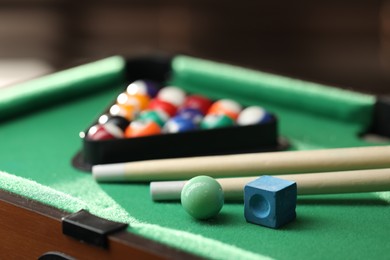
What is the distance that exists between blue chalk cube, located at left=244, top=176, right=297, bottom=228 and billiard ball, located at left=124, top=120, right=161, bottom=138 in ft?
1.65

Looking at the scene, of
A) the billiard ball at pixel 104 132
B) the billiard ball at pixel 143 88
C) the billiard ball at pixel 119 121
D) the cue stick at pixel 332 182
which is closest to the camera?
the cue stick at pixel 332 182

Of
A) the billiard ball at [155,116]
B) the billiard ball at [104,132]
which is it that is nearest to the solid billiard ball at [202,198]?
the billiard ball at [104,132]

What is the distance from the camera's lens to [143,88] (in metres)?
2.62

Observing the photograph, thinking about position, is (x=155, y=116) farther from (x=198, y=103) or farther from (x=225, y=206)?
(x=225, y=206)

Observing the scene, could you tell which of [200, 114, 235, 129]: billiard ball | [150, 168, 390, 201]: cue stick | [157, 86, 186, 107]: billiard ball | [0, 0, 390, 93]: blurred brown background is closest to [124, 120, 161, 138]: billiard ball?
[200, 114, 235, 129]: billiard ball

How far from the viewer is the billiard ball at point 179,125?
7.34 feet

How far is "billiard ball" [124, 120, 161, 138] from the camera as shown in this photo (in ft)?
7.24

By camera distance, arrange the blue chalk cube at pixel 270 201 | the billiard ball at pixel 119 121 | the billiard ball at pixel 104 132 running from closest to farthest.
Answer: the blue chalk cube at pixel 270 201 < the billiard ball at pixel 104 132 < the billiard ball at pixel 119 121

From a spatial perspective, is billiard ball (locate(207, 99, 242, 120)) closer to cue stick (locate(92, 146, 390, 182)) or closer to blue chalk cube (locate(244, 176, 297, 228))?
cue stick (locate(92, 146, 390, 182))

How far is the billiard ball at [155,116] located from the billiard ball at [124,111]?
20 millimetres

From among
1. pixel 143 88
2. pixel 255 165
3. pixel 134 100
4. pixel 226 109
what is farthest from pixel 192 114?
pixel 255 165

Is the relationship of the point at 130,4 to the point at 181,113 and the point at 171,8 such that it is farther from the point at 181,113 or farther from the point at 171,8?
the point at 181,113

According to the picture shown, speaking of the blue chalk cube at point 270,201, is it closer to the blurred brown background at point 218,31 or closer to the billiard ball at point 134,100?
the billiard ball at point 134,100

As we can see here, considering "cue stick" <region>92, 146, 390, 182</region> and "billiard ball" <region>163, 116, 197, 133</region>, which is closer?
"cue stick" <region>92, 146, 390, 182</region>
